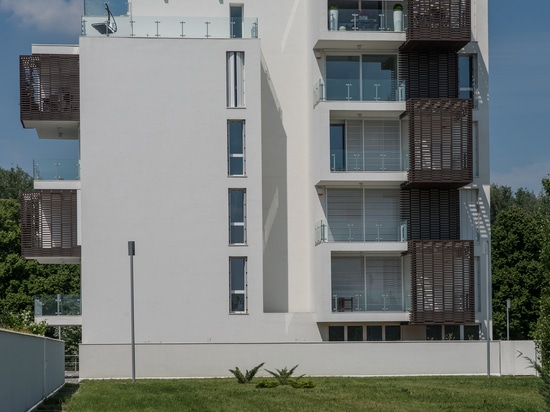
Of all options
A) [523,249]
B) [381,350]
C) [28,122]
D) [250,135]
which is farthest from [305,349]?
[523,249]

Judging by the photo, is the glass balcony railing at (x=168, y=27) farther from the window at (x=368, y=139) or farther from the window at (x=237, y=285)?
the window at (x=237, y=285)

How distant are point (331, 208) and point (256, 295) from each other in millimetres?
5401

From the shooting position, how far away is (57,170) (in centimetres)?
4612

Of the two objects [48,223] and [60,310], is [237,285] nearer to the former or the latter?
[60,310]

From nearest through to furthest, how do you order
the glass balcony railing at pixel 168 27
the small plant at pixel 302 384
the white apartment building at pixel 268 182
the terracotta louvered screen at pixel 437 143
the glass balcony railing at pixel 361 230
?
the small plant at pixel 302 384 → the white apartment building at pixel 268 182 → the terracotta louvered screen at pixel 437 143 → the glass balcony railing at pixel 168 27 → the glass balcony railing at pixel 361 230

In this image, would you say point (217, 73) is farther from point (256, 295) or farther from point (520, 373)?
point (520, 373)

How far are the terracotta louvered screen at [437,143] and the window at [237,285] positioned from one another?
7911 mm

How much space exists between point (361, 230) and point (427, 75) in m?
7.34

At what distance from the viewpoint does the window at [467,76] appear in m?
48.7

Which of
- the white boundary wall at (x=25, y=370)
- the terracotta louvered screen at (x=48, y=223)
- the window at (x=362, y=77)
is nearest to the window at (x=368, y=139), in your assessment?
the window at (x=362, y=77)

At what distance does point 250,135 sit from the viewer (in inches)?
1810

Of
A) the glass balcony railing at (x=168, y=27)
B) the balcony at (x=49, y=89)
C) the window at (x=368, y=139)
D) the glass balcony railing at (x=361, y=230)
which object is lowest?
the glass balcony railing at (x=361, y=230)

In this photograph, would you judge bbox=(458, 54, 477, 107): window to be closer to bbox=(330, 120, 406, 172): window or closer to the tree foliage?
bbox=(330, 120, 406, 172): window

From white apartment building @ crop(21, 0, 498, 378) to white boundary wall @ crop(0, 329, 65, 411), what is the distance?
1278cm
